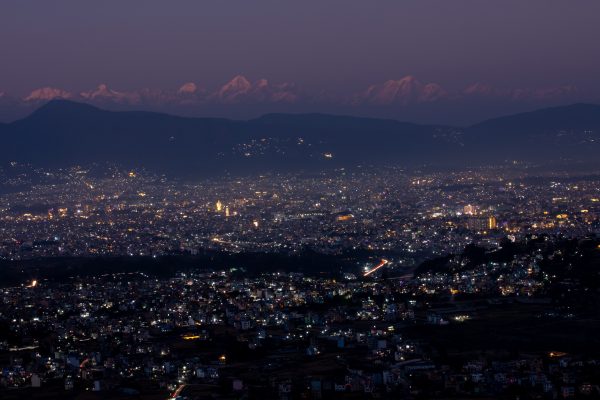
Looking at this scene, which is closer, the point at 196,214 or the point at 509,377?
the point at 509,377

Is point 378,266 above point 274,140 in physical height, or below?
below

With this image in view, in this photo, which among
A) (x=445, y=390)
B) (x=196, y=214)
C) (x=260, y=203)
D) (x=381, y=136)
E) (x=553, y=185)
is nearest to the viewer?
(x=445, y=390)

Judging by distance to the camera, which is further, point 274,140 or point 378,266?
point 274,140

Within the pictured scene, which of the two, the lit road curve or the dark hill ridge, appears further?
the dark hill ridge

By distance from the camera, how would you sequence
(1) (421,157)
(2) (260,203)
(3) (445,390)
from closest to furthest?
(3) (445,390)
(2) (260,203)
(1) (421,157)

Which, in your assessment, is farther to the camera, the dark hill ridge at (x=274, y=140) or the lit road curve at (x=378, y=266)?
the dark hill ridge at (x=274, y=140)

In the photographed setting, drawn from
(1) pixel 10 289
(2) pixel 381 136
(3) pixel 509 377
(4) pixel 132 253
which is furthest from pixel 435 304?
(2) pixel 381 136

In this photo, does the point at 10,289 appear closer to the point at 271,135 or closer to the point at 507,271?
the point at 507,271
